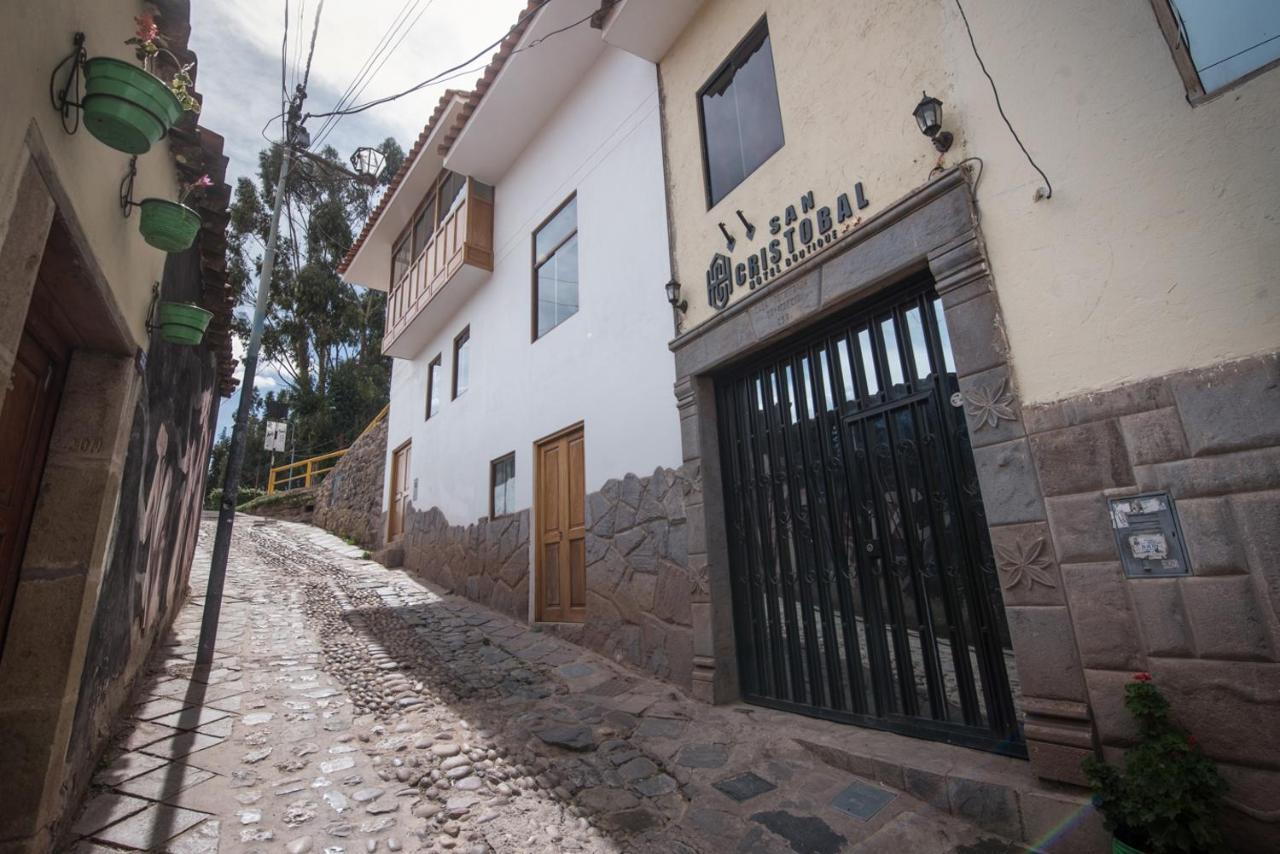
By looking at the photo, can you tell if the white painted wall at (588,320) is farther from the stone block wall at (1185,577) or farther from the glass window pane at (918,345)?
the stone block wall at (1185,577)

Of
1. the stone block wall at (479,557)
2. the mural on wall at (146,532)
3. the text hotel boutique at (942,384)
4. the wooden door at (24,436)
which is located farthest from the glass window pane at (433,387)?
the wooden door at (24,436)

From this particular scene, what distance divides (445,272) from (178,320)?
20.5 ft

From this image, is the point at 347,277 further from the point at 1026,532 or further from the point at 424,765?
the point at 1026,532

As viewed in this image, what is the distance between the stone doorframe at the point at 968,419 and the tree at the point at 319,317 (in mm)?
21417

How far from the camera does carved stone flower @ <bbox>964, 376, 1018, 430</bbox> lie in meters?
2.73

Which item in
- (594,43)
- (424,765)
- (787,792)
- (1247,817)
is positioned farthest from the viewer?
(594,43)

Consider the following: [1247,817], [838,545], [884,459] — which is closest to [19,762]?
[838,545]

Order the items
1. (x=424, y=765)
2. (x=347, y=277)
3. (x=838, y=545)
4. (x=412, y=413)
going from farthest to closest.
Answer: (x=347, y=277)
(x=412, y=413)
(x=838, y=545)
(x=424, y=765)

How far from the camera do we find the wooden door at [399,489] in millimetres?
11594

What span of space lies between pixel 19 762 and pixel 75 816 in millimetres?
583

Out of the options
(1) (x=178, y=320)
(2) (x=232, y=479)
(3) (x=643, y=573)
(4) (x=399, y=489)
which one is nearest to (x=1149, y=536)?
(3) (x=643, y=573)

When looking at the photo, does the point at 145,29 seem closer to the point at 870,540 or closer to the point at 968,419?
the point at 968,419

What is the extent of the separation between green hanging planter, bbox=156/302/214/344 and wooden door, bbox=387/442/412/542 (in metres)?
8.43

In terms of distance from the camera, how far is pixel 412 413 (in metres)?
11.5
